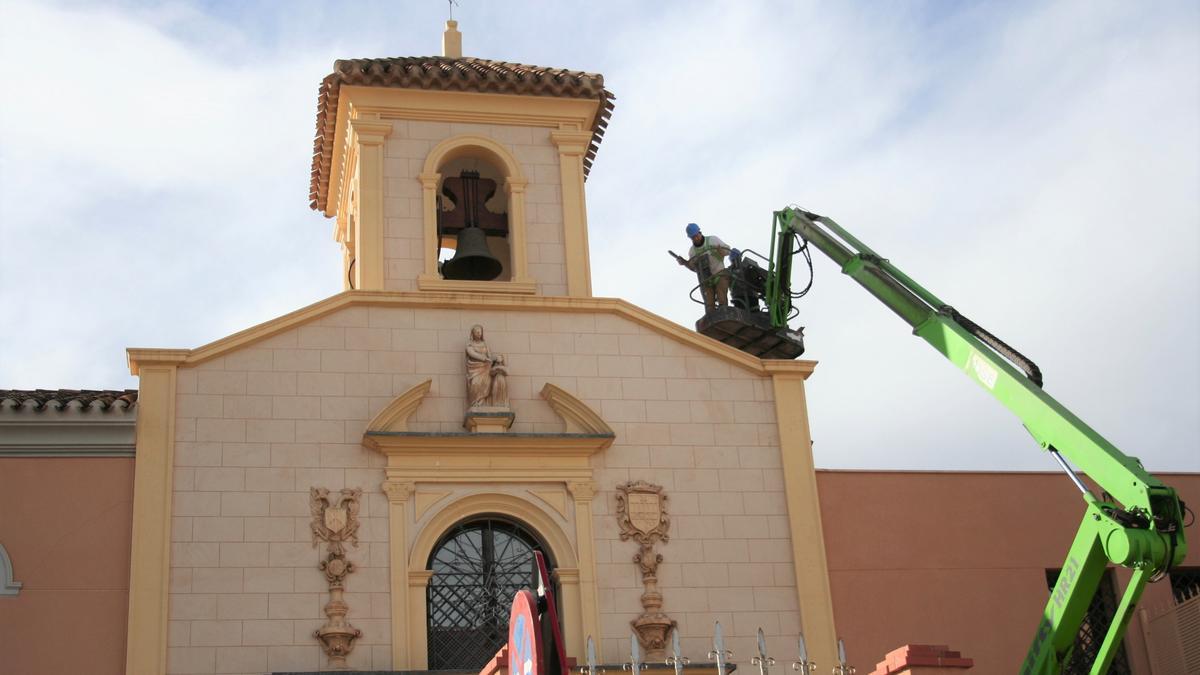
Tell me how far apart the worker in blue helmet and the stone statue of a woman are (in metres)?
4.77

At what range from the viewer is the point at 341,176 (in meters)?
24.7

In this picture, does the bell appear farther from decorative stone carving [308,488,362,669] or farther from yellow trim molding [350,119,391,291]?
decorative stone carving [308,488,362,669]

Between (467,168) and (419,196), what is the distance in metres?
1.40

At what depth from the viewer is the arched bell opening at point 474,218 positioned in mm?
22953

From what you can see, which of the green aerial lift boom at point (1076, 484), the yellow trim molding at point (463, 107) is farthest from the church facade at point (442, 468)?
the green aerial lift boom at point (1076, 484)

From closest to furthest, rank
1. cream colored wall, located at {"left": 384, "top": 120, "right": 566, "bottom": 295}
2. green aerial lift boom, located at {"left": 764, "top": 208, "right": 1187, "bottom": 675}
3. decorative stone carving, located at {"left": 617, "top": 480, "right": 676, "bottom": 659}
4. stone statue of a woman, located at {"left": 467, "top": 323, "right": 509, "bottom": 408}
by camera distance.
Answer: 1. green aerial lift boom, located at {"left": 764, "top": 208, "right": 1187, "bottom": 675}
2. decorative stone carving, located at {"left": 617, "top": 480, "right": 676, "bottom": 659}
3. stone statue of a woman, located at {"left": 467, "top": 323, "right": 509, "bottom": 408}
4. cream colored wall, located at {"left": 384, "top": 120, "right": 566, "bottom": 295}

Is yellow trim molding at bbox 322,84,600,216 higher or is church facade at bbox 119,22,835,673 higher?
yellow trim molding at bbox 322,84,600,216

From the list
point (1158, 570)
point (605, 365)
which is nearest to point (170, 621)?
point (605, 365)

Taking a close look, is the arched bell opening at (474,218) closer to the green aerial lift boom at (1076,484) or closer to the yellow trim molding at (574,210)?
the yellow trim molding at (574,210)

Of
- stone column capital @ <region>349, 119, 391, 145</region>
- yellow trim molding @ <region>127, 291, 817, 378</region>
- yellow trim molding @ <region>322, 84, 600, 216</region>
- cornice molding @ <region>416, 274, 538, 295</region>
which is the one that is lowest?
yellow trim molding @ <region>127, 291, 817, 378</region>

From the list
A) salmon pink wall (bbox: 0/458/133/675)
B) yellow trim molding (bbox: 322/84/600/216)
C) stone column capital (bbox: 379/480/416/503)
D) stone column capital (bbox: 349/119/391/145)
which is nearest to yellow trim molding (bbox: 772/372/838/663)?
stone column capital (bbox: 379/480/416/503)

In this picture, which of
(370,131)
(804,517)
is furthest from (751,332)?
(370,131)

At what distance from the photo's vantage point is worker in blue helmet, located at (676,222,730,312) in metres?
24.8

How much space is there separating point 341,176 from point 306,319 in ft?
14.5
